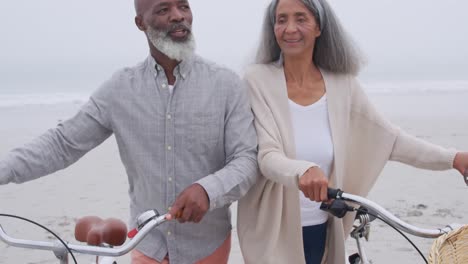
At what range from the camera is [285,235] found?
9.59 ft

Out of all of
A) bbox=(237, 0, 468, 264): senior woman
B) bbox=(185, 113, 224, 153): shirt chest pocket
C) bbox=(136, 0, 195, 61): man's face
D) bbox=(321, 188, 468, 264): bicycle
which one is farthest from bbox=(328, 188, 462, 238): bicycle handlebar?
bbox=(136, 0, 195, 61): man's face

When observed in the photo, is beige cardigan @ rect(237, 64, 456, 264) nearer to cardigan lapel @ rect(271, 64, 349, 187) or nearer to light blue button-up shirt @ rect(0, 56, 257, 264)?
cardigan lapel @ rect(271, 64, 349, 187)

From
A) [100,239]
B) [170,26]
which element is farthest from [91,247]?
[170,26]

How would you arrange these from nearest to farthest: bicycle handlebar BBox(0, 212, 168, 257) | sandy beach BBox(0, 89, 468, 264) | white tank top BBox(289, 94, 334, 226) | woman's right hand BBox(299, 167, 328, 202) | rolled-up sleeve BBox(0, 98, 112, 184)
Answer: bicycle handlebar BBox(0, 212, 168, 257), woman's right hand BBox(299, 167, 328, 202), rolled-up sleeve BBox(0, 98, 112, 184), white tank top BBox(289, 94, 334, 226), sandy beach BBox(0, 89, 468, 264)

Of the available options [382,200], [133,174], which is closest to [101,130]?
[133,174]

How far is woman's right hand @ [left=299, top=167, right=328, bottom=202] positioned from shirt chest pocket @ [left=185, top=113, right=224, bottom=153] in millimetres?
540

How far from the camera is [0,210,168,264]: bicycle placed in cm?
224

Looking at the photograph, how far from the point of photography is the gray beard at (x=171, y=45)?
106 inches

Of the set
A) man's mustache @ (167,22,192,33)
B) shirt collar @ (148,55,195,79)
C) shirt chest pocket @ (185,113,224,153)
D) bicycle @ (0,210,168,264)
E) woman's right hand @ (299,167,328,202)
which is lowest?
bicycle @ (0,210,168,264)

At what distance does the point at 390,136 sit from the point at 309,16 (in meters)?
0.70

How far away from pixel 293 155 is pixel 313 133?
0.50 feet

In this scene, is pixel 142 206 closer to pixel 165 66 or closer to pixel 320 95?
pixel 165 66

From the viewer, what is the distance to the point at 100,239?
241cm

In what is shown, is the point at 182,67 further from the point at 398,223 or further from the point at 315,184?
the point at 398,223
